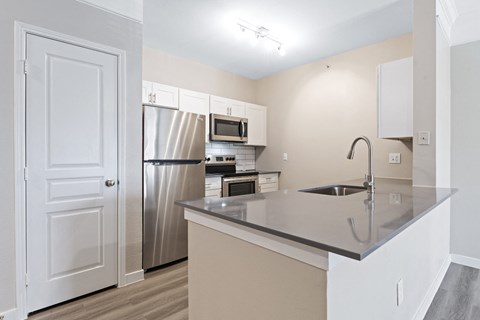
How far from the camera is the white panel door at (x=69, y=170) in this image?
6.32 ft

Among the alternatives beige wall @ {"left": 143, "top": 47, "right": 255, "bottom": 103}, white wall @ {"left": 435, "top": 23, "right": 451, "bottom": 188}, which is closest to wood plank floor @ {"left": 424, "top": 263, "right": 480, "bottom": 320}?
white wall @ {"left": 435, "top": 23, "right": 451, "bottom": 188}

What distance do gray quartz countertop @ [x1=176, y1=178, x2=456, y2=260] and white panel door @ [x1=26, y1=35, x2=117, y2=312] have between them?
1.25 m

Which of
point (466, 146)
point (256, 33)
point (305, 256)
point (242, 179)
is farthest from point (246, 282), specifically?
point (466, 146)

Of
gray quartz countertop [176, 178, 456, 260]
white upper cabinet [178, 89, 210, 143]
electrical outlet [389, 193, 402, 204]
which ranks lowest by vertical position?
gray quartz countertop [176, 178, 456, 260]

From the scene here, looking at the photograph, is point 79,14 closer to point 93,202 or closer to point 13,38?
point 13,38

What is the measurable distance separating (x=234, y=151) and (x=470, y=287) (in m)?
3.34

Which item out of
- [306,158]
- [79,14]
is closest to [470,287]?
[306,158]

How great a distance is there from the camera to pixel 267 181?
4.23 meters

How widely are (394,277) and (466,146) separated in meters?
2.16

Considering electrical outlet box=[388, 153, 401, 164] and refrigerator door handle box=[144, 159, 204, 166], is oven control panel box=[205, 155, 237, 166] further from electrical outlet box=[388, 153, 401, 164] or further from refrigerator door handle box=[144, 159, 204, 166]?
electrical outlet box=[388, 153, 401, 164]

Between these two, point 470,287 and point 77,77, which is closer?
point 77,77

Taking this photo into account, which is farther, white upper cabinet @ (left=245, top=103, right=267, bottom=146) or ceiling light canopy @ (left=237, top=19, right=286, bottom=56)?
white upper cabinet @ (left=245, top=103, right=267, bottom=146)

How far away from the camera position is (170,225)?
9.21 ft

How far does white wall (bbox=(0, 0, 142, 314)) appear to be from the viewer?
1.77 m
